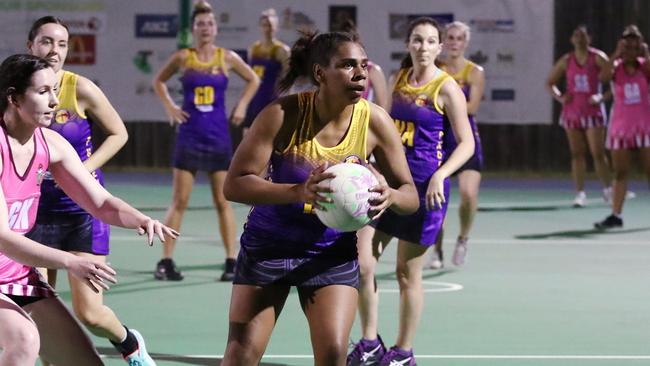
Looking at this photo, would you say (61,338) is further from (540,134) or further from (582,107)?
(540,134)

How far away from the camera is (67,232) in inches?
258

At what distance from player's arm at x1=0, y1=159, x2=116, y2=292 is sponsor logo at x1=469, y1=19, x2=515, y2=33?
1394cm

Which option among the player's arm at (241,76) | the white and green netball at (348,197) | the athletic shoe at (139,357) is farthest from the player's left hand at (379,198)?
the player's arm at (241,76)

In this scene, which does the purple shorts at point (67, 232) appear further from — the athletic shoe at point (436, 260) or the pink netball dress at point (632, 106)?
the pink netball dress at point (632, 106)

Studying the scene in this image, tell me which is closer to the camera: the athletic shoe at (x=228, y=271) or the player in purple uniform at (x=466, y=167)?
the athletic shoe at (x=228, y=271)

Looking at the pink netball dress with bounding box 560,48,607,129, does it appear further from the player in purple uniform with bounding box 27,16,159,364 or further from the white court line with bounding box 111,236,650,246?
the player in purple uniform with bounding box 27,16,159,364

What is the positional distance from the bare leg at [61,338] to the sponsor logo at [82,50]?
13.9 meters

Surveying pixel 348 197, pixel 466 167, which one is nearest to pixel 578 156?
pixel 466 167

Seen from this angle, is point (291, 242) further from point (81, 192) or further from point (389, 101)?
point (389, 101)

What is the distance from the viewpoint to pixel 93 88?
6637 millimetres

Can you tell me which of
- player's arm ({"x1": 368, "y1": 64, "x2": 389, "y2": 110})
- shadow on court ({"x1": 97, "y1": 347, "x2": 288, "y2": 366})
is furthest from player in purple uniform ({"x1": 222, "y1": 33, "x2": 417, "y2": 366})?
player's arm ({"x1": 368, "y1": 64, "x2": 389, "y2": 110})

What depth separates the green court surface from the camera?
7699mm

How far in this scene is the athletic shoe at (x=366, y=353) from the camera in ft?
23.8

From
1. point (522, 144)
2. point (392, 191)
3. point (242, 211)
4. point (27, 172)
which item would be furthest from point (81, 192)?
point (522, 144)
